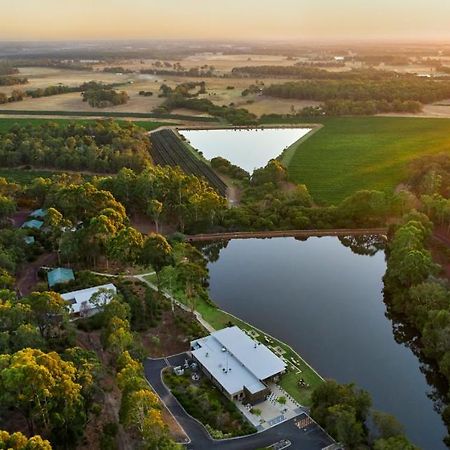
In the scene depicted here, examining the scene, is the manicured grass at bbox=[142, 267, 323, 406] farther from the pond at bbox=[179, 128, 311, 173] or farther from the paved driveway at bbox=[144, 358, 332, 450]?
the pond at bbox=[179, 128, 311, 173]

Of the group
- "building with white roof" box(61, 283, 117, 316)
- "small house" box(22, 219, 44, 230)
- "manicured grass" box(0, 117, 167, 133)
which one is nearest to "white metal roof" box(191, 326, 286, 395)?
"building with white roof" box(61, 283, 117, 316)

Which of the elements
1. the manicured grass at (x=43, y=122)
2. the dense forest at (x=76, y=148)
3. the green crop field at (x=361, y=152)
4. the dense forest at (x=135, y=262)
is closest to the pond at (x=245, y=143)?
the green crop field at (x=361, y=152)

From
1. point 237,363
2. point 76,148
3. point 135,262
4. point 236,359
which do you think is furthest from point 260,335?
point 76,148

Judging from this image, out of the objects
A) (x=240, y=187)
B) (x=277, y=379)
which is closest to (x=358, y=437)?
(x=277, y=379)

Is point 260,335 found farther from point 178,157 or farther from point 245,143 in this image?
point 245,143

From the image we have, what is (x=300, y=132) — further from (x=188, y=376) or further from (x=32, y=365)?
(x=32, y=365)

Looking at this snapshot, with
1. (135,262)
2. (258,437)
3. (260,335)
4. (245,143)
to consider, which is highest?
(245,143)
